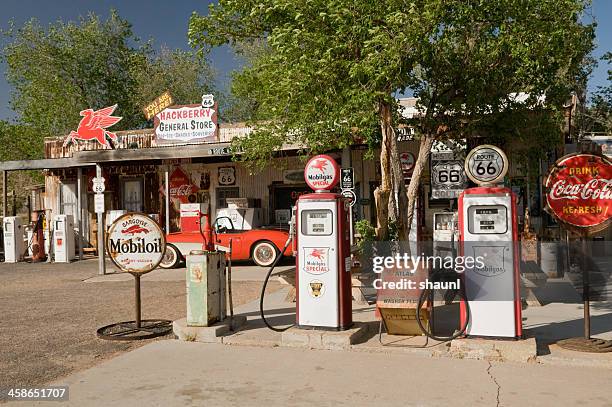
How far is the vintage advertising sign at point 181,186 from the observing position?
19578 mm

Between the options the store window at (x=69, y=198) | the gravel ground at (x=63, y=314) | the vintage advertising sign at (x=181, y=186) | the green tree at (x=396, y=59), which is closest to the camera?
the gravel ground at (x=63, y=314)

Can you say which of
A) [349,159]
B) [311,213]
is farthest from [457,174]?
[311,213]

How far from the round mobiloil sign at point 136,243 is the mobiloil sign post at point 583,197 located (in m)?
4.86

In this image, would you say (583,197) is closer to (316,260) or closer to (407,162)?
(316,260)

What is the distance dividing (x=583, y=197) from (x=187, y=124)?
1392 cm

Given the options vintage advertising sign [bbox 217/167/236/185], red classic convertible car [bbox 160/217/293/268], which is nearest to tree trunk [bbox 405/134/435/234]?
red classic convertible car [bbox 160/217/293/268]

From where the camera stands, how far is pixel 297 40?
8.77 meters

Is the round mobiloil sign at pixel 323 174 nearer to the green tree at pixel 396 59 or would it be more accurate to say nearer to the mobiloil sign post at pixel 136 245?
the green tree at pixel 396 59

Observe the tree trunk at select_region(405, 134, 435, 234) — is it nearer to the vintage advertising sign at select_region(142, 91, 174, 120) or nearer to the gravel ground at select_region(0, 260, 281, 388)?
the gravel ground at select_region(0, 260, 281, 388)

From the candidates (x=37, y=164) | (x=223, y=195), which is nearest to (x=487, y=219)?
(x=223, y=195)

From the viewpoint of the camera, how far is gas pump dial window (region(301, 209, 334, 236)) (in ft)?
22.8

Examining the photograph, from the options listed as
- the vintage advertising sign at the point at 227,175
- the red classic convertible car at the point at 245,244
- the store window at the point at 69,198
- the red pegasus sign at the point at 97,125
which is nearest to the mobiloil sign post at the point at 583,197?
the red classic convertible car at the point at 245,244

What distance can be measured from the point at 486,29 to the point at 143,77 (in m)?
28.2

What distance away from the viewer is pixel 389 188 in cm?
922
